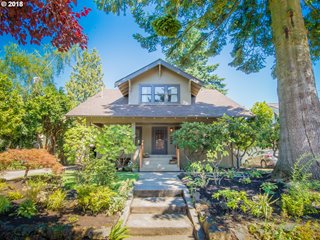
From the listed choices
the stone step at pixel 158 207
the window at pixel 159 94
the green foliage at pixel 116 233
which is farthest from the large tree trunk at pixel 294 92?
the window at pixel 159 94

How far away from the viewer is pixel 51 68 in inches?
995

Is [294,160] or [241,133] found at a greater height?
[241,133]

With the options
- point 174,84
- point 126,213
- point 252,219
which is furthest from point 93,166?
point 174,84

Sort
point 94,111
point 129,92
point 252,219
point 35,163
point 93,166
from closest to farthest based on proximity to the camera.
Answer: point 252,219, point 93,166, point 35,163, point 94,111, point 129,92

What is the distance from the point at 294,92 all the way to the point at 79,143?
6.85 meters

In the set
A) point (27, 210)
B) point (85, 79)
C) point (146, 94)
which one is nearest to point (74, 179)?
point (27, 210)

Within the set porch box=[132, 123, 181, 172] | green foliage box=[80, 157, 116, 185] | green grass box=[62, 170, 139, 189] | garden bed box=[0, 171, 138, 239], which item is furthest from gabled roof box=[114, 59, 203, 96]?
garden bed box=[0, 171, 138, 239]

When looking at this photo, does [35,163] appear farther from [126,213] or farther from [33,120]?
[33,120]

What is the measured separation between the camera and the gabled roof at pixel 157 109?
483 inches

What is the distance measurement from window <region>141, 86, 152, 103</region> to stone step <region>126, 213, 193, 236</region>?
1015 centimetres

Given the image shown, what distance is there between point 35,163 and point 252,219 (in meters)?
7.07

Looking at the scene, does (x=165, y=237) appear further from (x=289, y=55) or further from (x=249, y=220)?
(x=289, y=55)

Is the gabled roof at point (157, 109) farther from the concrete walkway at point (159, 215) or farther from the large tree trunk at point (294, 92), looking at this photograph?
the concrete walkway at point (159, 215)

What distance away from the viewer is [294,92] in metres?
5.79
